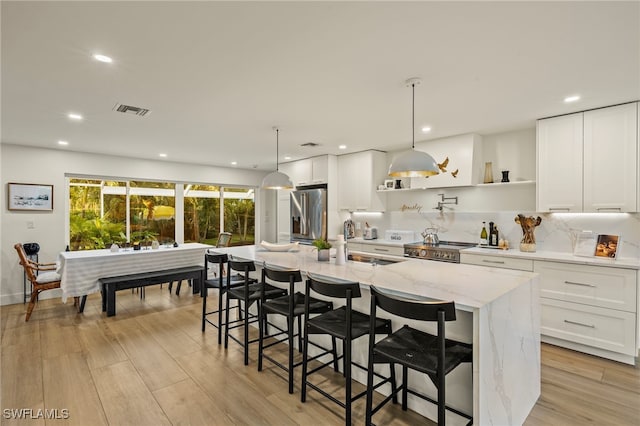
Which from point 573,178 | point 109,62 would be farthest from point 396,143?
point 109,62

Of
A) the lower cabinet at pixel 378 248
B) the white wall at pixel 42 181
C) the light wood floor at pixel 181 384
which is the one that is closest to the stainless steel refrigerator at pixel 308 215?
the lower cabinet at pixel 378 248

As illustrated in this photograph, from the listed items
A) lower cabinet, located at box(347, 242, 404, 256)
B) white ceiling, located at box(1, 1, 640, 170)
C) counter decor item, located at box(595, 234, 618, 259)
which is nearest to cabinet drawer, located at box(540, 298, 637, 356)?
counter decor item, located at box(595, 234, 618, 259)

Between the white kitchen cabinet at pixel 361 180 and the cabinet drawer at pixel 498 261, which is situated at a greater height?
the white kitchen cabinet at pixel 361 180

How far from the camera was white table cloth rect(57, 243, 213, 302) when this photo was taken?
4.04 metres

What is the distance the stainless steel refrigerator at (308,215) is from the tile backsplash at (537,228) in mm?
916

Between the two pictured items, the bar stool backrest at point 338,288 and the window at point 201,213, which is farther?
the window at point 201,213

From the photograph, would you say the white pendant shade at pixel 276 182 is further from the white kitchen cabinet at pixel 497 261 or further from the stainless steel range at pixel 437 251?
the white kitchen cabinet at pixel 497 261

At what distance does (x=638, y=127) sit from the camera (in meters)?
2.97

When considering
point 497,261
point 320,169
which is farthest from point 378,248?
point 320,169

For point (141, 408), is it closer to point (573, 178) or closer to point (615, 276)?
point (615, 276)

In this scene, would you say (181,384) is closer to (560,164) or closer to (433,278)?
(433,278)

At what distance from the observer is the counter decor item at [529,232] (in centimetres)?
381

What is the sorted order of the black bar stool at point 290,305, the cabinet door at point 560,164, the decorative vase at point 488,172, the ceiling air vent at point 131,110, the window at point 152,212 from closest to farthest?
the black bar stool at point 290,305, the ceiling air vent at point 131,110, the cabinet door at point 560,164, the decorative vase at point 488,172, the window at point 152,212

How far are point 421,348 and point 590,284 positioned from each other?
245 cm
